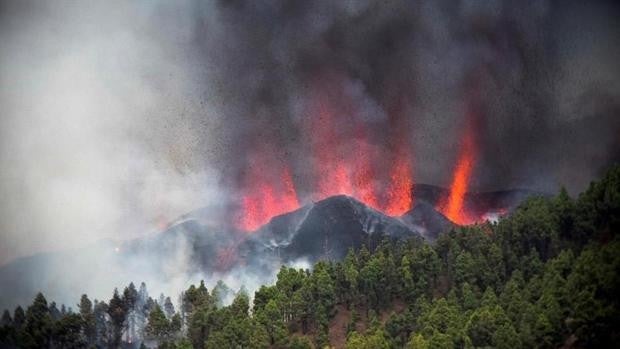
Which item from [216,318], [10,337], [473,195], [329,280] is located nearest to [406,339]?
[329,280]

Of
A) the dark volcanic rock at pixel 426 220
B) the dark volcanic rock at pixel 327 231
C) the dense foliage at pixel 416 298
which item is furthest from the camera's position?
the dark volcanic rock at pixel 426 220

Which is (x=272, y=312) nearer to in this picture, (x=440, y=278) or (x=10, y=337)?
(x=440, y=278)

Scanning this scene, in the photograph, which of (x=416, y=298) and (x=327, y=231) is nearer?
(x=416, y=298)

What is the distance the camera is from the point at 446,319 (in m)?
83.1

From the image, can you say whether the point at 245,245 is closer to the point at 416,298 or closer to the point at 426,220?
the point at 426,220

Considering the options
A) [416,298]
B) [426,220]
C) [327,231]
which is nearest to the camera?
[416,298]

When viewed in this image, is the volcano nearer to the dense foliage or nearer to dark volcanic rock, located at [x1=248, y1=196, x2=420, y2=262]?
dark volcanic rock, located at [x1=248, y1=196, x2=420, y2=262]

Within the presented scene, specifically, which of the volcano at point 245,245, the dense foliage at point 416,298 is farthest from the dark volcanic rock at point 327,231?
the dense foliage at point 416,298

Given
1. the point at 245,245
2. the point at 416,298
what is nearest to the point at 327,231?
the point at 245,245

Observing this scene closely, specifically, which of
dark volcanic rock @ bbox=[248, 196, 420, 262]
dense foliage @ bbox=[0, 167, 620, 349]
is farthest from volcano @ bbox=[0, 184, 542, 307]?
dense foliage @ bbox=[0, 167, 620, 349]

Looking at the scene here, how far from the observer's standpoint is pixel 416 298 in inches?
3661

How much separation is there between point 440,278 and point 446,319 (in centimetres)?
1210

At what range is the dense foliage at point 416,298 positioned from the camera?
3162 inches

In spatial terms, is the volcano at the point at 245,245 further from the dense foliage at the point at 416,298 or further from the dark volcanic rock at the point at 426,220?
the dense foliage at the point at 416,298
